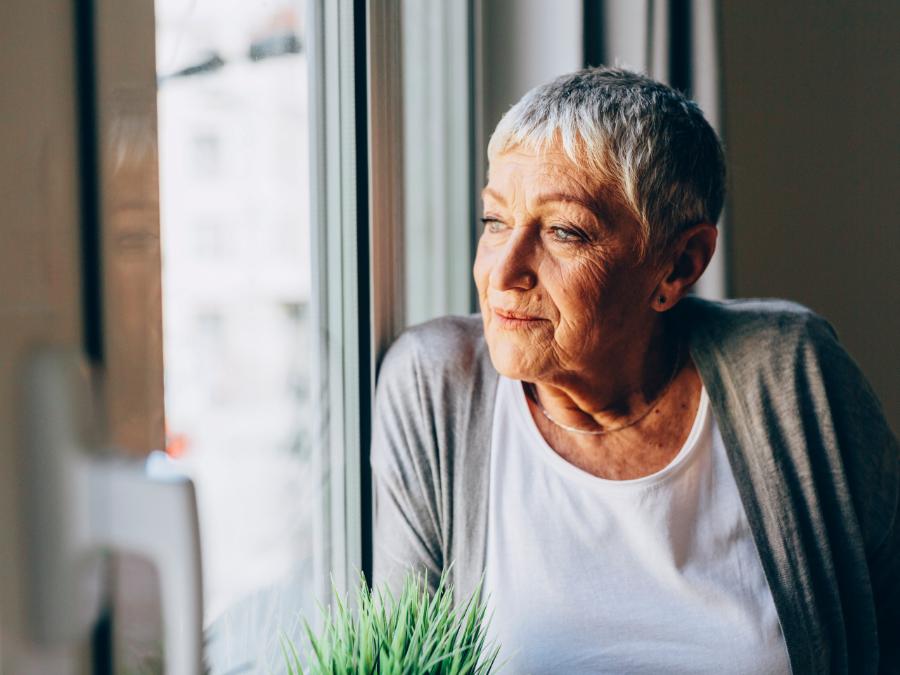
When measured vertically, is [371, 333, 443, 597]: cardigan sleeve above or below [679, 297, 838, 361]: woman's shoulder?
below

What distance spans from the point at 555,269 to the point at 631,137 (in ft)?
0.68

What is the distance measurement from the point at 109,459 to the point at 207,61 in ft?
1.81

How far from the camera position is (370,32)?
1315mm

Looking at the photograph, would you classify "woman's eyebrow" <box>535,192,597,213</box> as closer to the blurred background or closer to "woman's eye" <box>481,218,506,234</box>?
"woman's eye" <box>481,218,506,234</box>

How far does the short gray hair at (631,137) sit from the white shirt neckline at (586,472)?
29 centimetres

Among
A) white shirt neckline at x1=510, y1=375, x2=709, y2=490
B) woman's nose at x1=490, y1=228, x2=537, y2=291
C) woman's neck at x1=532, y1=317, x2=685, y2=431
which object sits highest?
woman's nose at x1=490, y1=228, x2=537, y2=291

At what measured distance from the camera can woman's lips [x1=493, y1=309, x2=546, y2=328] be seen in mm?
1158

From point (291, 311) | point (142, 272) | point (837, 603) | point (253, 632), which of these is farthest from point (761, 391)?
point (142, 272)

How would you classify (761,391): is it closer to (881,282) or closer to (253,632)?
(253,632)

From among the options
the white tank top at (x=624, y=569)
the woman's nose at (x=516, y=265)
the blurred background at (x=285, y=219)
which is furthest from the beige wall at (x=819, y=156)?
the woman's nose at (x=516, y=265)

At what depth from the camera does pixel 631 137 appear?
115cm

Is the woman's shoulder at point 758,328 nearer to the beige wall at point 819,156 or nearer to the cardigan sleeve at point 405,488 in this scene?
the cardigan sleeve at point 405,488

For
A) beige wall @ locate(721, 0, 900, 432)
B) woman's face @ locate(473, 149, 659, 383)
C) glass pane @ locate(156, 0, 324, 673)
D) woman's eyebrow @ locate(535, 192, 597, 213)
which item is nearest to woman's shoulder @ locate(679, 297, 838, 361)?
woman's face @ locate(473, 149, 659, 383)

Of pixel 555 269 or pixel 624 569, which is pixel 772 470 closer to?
pixel 624 569
